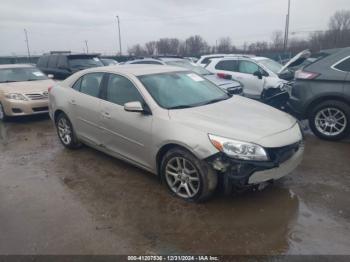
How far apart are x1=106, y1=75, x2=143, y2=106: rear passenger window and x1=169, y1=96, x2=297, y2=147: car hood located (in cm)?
70

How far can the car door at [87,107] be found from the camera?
4785 millimetres

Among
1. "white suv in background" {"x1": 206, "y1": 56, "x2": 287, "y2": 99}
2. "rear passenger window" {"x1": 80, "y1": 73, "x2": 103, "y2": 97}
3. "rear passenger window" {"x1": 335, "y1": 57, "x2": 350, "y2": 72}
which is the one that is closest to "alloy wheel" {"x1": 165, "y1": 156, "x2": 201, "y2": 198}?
"rear passenger window" {"x1": 80, "y1": 73, "x2": 103, "y2": 97}

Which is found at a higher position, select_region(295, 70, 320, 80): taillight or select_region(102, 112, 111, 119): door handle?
select_region(295, 70, 320, 80): taillight

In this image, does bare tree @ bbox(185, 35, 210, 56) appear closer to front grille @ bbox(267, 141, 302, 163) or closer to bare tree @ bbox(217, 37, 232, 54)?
bare tree @ bbox(217, 37, 232, 54)

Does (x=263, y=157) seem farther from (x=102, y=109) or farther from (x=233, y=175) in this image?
(x=102, y=109)

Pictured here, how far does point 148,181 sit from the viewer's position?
4352 millimetres

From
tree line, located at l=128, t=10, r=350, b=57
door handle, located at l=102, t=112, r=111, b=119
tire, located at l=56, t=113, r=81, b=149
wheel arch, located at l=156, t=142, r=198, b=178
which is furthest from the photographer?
tree line, located at l=128, t=10, r=350, b=57

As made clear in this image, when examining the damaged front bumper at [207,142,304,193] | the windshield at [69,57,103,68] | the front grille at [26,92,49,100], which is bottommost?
the damaged front bumper at [207,142,304,193]

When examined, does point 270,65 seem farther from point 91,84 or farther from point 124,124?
point 124,124

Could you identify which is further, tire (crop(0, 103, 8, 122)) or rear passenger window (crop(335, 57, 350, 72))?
tire (crop(0, 103, 8, 122))

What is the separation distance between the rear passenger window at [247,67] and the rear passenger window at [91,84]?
5.92 meters

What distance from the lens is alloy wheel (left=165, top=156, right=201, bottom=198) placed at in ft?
11.8

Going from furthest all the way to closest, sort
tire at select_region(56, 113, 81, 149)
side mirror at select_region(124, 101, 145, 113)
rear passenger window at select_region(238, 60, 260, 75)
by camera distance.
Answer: rear passenger window at select_region(238, 60, 260, 75)
tire at select_region(56, 113, 81, 149)
side mirror at select_region(124, 101, 145, 113)

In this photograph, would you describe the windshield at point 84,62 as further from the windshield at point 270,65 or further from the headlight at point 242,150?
the headlight at point 242,150
